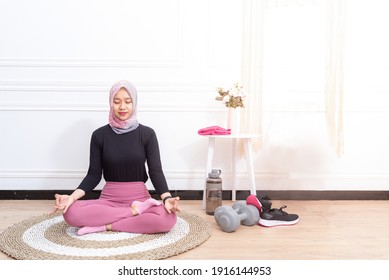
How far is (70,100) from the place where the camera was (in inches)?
114

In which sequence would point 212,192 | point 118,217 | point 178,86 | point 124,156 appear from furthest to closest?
point 178,86 < point 212,192 < point 124,156 < point 118,217

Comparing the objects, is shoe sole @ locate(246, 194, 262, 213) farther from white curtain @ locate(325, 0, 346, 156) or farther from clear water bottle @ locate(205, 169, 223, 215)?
white curtain @ locate(325, 0, 346, 156)

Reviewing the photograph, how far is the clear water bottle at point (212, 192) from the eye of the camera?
2.54 metres

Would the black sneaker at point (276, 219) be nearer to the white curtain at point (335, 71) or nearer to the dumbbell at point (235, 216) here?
the dumbbell at point (235, 216)

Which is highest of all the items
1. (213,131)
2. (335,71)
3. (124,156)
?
(335,71)

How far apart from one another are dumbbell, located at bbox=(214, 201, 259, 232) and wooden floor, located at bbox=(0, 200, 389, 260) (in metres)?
0.04

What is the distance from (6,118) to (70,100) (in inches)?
17.8

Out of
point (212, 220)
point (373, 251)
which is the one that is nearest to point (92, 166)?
point (212, 220)

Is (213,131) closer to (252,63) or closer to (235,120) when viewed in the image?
(235,120)

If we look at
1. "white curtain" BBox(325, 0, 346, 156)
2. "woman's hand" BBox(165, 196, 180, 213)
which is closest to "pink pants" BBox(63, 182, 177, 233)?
"woman's hand" BBox(165, 196, 180, 213)

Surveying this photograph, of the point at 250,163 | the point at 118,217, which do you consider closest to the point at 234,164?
the point at 250,163

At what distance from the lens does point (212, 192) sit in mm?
2561

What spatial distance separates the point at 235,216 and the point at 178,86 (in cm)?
112

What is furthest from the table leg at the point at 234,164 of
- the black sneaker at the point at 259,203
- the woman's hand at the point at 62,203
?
the woman's hand at the point at 62,203
